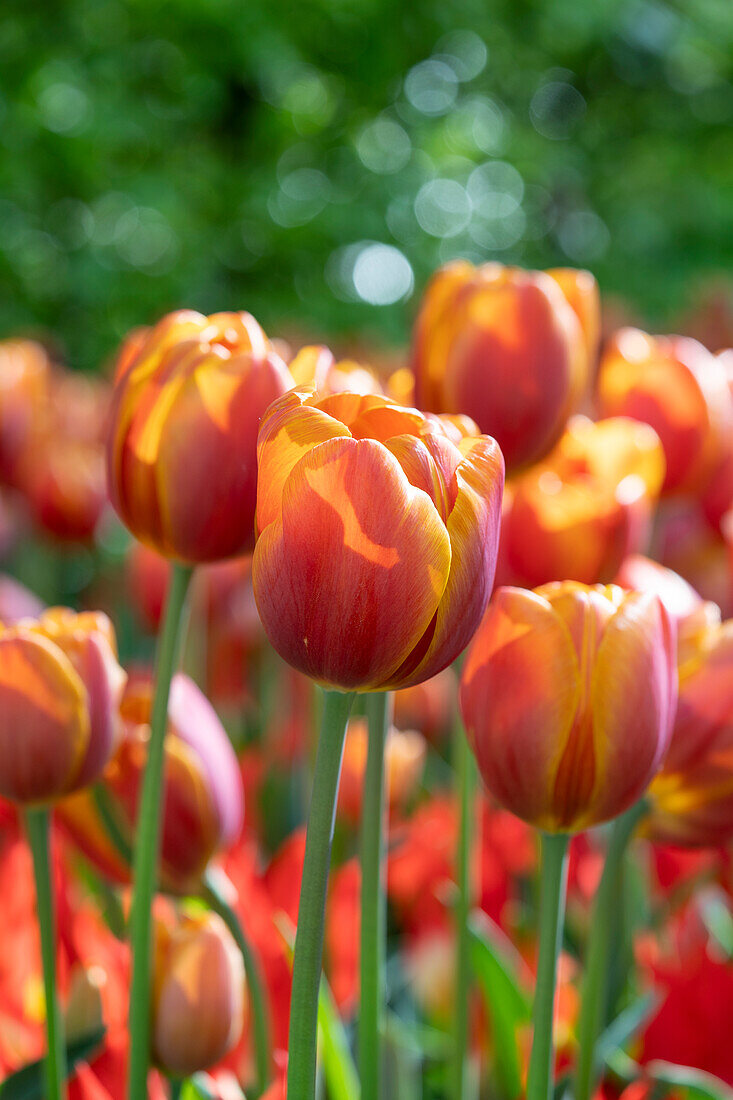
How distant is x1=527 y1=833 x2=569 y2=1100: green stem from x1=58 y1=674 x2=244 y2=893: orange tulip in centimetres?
18

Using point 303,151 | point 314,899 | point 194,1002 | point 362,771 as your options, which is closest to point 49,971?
point 194,1002

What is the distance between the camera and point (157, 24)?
3699mm

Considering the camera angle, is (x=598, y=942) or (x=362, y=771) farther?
(x=362, y=771)

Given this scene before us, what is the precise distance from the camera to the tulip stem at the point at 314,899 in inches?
12.1

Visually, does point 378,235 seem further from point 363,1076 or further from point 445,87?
point 363,1076

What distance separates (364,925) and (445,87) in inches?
188

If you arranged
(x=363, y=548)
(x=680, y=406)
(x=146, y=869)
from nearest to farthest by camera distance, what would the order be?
(x=363, y=548)
(x=146, y=869)
(x=680, y=406)

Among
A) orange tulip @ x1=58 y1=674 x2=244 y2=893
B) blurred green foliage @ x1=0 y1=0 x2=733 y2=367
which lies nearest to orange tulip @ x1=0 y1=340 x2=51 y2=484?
orange tulip @ x1=58 y1=674 x2=244 y2=893

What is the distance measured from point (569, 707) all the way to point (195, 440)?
158 millimetres

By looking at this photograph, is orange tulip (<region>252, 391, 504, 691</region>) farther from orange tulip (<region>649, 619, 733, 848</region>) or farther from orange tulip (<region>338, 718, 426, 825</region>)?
orange tulip (<region>338, 718, 426, 825</region>)

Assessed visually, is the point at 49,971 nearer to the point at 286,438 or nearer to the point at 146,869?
the point at 146,869

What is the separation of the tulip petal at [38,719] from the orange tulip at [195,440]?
2.5 inches

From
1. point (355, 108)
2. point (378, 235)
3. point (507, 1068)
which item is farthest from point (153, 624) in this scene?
point (355, 108)

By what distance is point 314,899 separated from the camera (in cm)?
31
